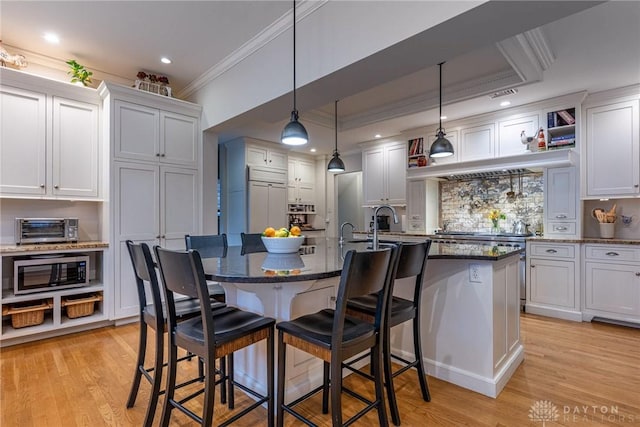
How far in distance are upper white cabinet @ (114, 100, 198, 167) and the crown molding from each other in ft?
1.61

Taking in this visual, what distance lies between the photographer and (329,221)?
6648 mm

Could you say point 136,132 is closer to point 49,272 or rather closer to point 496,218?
point 49,272

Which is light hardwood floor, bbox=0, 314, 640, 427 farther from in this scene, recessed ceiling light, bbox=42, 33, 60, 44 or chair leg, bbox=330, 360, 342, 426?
recessed ceiling light, bbox=42, 33, 60, 44

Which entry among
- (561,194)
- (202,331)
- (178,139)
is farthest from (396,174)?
(202,331)

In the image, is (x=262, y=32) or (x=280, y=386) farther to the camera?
(x=262, y=32)

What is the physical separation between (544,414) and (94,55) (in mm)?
4758

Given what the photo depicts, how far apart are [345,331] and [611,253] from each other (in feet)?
11.4

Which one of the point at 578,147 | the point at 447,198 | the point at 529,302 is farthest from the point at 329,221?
the point at 578,147

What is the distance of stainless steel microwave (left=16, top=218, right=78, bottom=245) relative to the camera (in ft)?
10.1

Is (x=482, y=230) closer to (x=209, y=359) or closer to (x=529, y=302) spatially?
(x=529, y=302)

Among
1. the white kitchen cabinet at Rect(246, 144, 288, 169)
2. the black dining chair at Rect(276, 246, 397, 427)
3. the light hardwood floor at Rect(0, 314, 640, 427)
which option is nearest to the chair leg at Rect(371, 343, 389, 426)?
the black dining chair at Rect(276, 246, 397, 427)

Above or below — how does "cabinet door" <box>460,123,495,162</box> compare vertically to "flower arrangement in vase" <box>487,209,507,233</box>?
above

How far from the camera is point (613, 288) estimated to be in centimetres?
334

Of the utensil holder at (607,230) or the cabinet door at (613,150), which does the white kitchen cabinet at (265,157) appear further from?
the utensil holder at (607,230)
